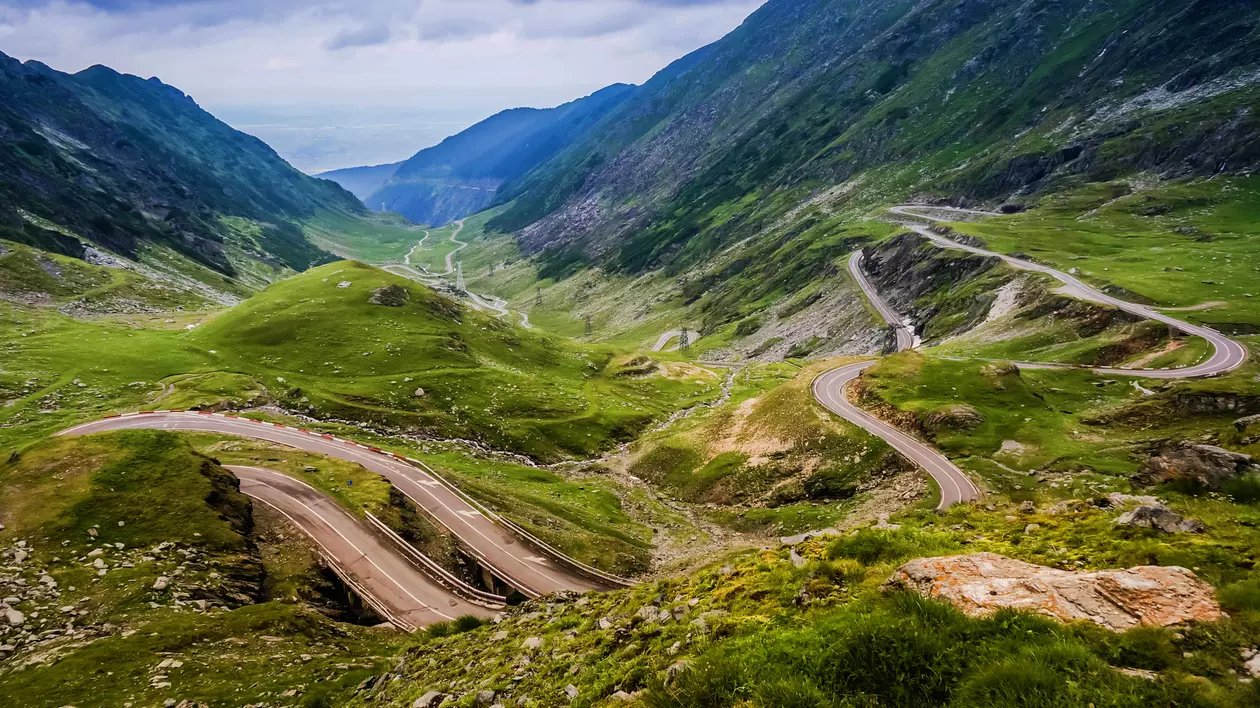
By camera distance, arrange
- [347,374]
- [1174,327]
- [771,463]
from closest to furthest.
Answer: [771,463] < [1174,327] < [347,374]

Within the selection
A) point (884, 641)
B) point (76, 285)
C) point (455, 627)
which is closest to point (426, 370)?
point (455, 627)

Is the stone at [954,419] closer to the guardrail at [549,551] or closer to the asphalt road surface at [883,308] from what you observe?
the guardrail at [549,551]

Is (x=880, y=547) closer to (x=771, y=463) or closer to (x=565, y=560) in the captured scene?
(x=565, y=560)

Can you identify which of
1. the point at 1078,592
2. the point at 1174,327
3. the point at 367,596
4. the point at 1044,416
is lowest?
the point at 1044,416

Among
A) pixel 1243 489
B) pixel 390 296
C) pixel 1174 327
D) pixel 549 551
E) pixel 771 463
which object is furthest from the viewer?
pixel 390 296

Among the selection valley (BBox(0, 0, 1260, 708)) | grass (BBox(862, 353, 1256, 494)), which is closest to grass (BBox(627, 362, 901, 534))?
valley (BBox(0, 0, 1260, 708))

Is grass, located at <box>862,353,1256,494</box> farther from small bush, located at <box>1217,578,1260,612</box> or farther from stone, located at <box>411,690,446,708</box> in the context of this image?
stone, located at <box>411,690,446,708</box>

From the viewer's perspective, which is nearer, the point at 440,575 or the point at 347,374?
the point at 440,575
